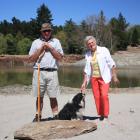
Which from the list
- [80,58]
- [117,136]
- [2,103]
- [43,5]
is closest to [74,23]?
[43,5]

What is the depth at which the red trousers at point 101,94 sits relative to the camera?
26.9ft

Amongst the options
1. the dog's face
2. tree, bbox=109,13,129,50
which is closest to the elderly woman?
the dog's face

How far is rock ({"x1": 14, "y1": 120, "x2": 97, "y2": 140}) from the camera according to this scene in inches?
278

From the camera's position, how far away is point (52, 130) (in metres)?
7.16

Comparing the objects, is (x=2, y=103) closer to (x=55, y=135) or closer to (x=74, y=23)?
(x=55, y=135)

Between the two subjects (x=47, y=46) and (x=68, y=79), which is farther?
(x=68, y=79)

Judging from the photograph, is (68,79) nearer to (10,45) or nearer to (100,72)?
(100,72)

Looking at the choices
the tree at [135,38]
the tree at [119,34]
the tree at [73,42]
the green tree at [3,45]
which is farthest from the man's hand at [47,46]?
the tree at [135,38]

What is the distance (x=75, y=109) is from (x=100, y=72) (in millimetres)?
933

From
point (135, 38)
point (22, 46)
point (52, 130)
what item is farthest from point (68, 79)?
point (135, 38)

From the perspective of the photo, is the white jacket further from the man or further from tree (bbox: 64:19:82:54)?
tree (bbox: 64:19:82:54)

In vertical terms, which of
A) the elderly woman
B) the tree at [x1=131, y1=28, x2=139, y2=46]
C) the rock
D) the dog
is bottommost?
the rock

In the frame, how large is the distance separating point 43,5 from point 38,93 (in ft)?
267

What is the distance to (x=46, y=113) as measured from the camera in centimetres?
1020
